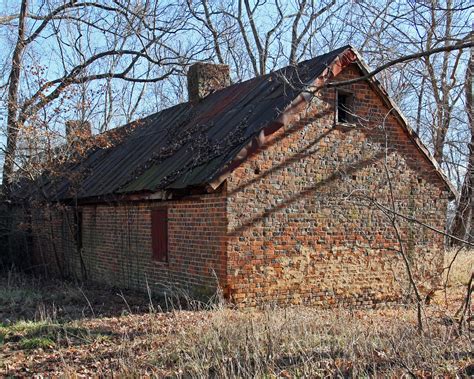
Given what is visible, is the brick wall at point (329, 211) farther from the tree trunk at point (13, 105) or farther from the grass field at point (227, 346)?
the tree trunk at point (13, 105)

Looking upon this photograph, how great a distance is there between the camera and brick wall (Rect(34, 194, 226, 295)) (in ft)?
35.7

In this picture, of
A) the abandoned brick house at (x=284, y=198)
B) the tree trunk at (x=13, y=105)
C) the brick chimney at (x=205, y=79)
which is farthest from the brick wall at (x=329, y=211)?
the tree trunk at (x=13, y=105)

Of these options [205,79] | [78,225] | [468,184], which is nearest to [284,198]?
[205,79]

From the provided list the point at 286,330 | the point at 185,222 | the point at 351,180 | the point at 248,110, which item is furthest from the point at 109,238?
the point at 286,330

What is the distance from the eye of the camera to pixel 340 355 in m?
6.76

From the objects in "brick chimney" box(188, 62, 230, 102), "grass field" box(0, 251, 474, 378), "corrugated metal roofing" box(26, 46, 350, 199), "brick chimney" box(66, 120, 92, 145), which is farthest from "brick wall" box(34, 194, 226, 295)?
"brick chimney" box(188, 62, 230, 102)

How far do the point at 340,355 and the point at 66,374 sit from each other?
3098 millimetres

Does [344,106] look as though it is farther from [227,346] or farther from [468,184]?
[468,184]

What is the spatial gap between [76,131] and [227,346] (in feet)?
32.9

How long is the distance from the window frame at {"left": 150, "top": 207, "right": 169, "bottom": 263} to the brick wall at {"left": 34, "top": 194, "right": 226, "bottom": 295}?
124mm

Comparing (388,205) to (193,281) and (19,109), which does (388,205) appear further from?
(19,109)

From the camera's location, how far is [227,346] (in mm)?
7008

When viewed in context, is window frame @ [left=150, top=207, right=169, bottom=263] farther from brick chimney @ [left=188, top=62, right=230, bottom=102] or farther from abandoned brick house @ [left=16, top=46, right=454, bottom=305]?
brick chimney @ [left=188, top=62, right=230, bottom=102]

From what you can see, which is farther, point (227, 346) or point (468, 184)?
point (468, 184)
